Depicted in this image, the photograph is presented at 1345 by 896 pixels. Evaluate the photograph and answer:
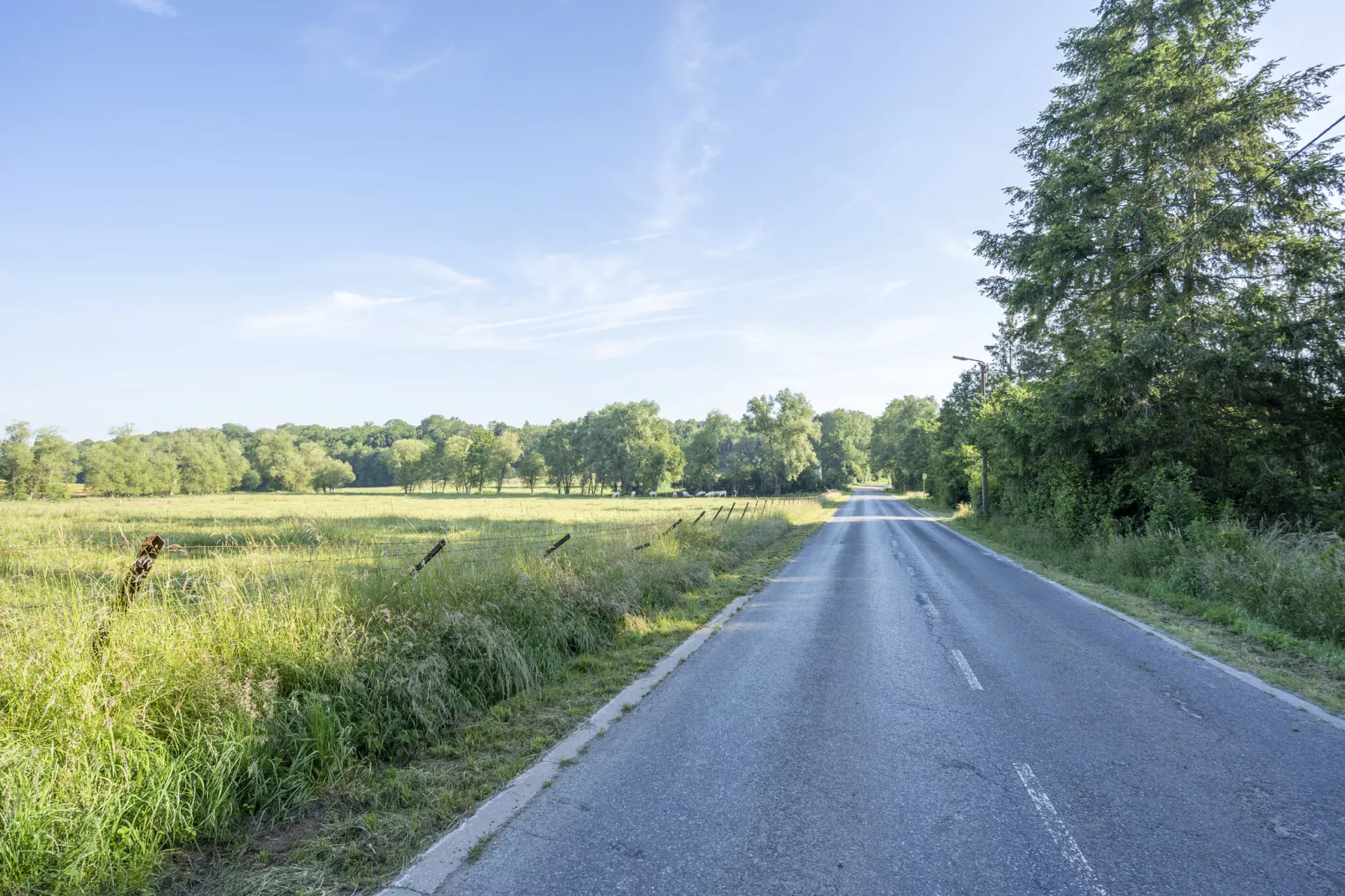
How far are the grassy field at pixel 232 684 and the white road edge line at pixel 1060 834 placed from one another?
342 centimetres

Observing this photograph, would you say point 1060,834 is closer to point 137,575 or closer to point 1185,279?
point 137,575

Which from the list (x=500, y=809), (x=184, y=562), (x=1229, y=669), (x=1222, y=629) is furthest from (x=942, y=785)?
(x=184, y=562)

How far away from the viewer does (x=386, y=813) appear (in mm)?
3516

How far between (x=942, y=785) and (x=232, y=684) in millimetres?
4780

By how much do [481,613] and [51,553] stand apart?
11.8 feet

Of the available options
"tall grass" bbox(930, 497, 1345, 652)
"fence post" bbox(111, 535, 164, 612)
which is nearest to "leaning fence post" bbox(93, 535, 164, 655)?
"fence post" bbox(111, 535, 164, 612)

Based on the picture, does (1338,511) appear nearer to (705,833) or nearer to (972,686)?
(972,686)

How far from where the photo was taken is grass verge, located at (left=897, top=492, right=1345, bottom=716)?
5.91 metres

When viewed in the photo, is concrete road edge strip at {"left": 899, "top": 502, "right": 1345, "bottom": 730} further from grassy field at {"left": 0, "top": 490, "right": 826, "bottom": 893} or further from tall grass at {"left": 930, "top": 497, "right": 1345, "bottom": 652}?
grassy field at {"left": 0, "top": 490, "right": 826, "bottom": 893}

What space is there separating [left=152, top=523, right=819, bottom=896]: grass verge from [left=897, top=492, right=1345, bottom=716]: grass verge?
682 centimetres

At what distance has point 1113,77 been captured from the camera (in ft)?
48.9

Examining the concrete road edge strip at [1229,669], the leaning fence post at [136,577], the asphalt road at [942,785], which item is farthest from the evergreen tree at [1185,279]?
the leaning fence post at [136,577]

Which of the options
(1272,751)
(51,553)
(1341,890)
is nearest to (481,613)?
(51,553)

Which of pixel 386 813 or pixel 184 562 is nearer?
pixel 386 813
